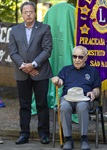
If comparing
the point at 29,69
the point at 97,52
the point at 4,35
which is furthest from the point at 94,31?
the point at 4,35

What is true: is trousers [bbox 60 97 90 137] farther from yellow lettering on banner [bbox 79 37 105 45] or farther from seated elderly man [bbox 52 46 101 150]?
yellow lettering on banner [bbox 79 37 105 45]

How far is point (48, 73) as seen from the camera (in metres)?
6.89

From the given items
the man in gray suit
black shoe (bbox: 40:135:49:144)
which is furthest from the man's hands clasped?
black shoe (bbox: 40:135:49:144)

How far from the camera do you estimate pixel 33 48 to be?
22.3 feet

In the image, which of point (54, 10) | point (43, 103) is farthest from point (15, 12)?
point (43, 103)

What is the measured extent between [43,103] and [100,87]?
0.80m

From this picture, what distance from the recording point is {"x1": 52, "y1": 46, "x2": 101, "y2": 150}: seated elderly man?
6514mm

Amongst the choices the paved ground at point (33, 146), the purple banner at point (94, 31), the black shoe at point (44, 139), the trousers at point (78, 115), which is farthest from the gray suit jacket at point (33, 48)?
the paved ground at point (33, 146)

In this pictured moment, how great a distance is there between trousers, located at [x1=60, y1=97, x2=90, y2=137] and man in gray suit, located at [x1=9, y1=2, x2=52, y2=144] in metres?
0.46

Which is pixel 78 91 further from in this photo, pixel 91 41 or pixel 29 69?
pixel 91 41

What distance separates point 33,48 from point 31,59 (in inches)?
5.8

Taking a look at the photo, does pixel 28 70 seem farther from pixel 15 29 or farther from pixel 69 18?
pixel 69 18

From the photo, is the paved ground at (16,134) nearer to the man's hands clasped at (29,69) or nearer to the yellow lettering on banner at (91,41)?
the man's hands clasped at (29,69)

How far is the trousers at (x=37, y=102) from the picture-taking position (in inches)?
272
